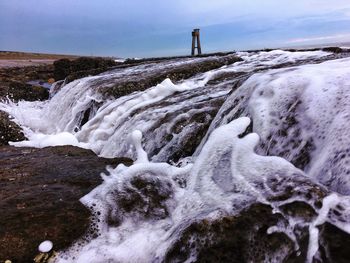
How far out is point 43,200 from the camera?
10.4 ft

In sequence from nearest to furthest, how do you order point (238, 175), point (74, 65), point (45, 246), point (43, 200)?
point (45, 246) < point (238, 175) < point (43, 200) < point (74, 65)

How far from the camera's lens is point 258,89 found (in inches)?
168

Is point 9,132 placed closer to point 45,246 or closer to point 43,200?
point 43,200

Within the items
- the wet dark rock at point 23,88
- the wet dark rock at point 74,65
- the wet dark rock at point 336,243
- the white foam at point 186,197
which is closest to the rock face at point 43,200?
the white foam at point 186,197

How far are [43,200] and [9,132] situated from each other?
5083 mm

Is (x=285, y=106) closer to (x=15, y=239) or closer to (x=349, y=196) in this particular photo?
(x=349, y=196)

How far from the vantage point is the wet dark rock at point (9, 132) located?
754cm

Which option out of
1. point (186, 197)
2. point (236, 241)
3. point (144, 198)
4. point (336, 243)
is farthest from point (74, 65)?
point (336, 243)

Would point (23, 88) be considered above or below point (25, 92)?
above

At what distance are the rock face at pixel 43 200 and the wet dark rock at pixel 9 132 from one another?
281 centimetres

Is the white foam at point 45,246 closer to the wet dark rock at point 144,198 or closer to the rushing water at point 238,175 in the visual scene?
the rushing water at point 238,175

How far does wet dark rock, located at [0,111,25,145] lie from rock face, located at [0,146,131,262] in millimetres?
2807

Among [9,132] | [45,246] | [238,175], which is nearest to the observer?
[45,246]

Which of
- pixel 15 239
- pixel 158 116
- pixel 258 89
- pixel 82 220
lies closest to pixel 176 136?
A: pixel 158 116
